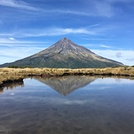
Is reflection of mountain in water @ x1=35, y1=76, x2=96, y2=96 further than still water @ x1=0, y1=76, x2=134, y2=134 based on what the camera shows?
Yes

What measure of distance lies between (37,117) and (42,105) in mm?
5519

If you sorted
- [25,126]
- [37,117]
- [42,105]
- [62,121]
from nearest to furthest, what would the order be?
1. [25,126]
2. [62,121]
3. [37,117]
4. [42,105]

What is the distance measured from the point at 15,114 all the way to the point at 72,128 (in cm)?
656

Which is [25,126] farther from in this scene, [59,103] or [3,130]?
[59,103]

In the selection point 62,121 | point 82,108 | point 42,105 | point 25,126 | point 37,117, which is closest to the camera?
point 25,126

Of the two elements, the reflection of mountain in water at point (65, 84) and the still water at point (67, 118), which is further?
the reflection of mountain in water at point (65, 84)

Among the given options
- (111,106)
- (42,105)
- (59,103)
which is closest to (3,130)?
(42,105)

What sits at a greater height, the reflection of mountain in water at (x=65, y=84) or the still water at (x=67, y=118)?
the reflection of mountain in water at (x=65, y=84)

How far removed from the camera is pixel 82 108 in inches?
918

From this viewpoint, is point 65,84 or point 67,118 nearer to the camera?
point 67,118

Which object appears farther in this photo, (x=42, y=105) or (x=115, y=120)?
(x=42, y=105)

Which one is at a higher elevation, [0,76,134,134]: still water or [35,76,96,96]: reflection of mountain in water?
[35,76,96,96]: reflection of mountain in water

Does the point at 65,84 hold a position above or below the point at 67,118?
above

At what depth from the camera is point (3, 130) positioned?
15.5m
